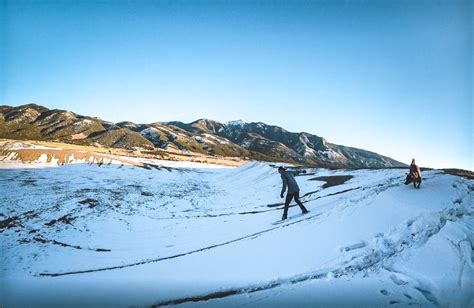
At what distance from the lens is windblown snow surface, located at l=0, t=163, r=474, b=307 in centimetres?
562

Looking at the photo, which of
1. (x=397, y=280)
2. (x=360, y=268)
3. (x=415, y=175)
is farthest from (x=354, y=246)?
(x=415, y=175)

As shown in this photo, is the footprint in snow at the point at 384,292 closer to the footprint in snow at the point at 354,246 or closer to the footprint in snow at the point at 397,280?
the footprint in snow at the point at 397,280

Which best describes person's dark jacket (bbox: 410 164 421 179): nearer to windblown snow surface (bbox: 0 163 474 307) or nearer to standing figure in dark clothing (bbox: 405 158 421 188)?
standing figure in dark clothing (bbox: 405 158 421 188)

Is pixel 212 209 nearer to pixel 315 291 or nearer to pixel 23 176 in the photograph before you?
pixel 315 291

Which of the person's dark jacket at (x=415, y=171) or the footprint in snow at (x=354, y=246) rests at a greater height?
the person's dark jacket at (x=415, y=171)

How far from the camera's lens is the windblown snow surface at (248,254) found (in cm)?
562

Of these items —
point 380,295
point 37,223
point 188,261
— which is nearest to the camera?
point 380,295

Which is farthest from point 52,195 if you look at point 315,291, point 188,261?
point 315,291

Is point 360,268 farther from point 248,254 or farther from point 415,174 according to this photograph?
point 415,174

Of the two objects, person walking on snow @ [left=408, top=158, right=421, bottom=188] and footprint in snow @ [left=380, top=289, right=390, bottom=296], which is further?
person walking on snow @ [left=408, top=158, right=421, bottom=188]

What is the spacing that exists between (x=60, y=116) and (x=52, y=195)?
211m

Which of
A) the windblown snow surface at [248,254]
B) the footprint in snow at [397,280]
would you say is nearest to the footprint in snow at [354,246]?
the windblown snow surface at [248,254]

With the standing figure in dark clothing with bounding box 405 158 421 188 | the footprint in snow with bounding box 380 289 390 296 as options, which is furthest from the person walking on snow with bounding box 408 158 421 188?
the footprint in snow with bounding box 380 289 390 296

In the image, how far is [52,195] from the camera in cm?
1731
